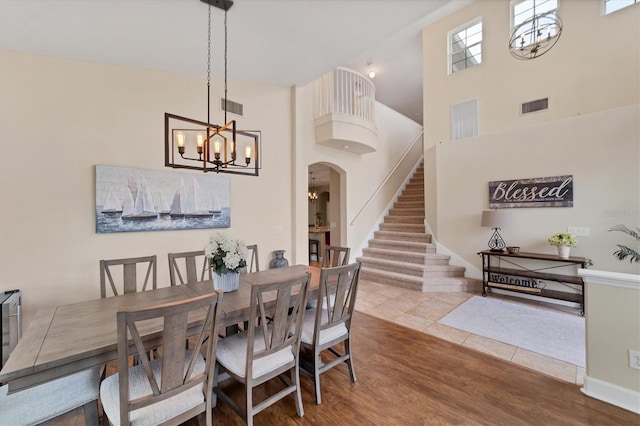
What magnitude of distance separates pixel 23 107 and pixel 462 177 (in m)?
6.35

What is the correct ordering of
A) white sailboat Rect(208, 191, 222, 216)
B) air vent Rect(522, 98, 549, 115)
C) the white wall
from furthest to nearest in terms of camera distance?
1. air vent Rect(522, 98, 549, 115)
2. the white wall
3. white sailboat Rect(208, 191, 222, 216)

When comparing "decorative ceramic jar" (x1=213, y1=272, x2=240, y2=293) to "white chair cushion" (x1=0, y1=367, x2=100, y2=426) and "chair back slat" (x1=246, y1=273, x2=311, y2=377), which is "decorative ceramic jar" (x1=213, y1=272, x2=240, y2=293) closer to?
"chair back slat" (x1=246, y1=273, x2=311, y2=377)

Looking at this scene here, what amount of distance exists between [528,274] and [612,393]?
255 cm

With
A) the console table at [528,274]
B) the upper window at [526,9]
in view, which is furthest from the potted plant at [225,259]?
the upper window at [526,9]

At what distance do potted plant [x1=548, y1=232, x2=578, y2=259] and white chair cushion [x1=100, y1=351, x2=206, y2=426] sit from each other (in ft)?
16.1

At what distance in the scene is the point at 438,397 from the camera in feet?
6.89

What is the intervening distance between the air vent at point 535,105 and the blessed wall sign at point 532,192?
56.9 inches

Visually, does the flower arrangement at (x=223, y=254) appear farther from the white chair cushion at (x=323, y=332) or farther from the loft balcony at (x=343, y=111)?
the loft balcony at (x=343, y=111)

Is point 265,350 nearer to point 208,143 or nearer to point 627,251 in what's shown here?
point 208,143

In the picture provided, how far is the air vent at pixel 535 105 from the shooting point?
4.89 m

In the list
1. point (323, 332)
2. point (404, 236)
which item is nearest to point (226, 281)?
point (323, 332)

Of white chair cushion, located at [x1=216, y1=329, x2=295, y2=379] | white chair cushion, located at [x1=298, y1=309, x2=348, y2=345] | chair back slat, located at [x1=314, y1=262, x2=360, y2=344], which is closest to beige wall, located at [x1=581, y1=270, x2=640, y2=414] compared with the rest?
chair back slat, located at [x1=314, y1=262, x2=360, y2=344]

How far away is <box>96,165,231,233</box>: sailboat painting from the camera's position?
3.09 metres

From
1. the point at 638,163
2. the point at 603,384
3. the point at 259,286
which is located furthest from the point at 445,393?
the point at 638,163
